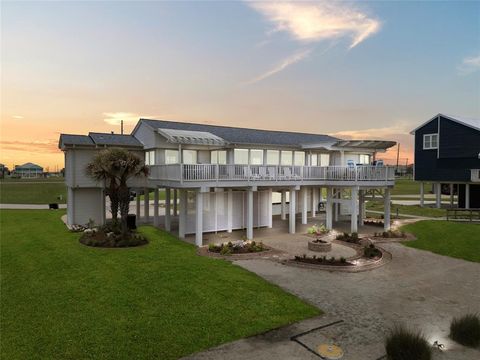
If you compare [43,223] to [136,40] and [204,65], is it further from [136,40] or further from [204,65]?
[204,65]

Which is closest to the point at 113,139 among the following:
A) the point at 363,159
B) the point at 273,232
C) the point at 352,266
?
the point at 273,232

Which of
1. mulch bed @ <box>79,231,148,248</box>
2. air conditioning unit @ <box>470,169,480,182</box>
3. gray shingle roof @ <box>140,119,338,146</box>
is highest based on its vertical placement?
gray shingle roof @ <box>140,119,338,146</box>

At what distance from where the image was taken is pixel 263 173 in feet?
67.5

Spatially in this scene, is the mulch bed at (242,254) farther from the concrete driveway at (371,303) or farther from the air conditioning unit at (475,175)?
the air conditioning unit at (475,175)

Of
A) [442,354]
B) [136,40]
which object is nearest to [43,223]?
[136,40]

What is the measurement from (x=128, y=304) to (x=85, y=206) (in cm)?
1530

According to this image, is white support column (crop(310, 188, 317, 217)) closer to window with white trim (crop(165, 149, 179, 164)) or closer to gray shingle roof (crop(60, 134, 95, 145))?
window with white trim (crop(165, 149, 179, 164))

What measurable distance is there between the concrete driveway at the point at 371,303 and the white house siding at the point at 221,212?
736 cm

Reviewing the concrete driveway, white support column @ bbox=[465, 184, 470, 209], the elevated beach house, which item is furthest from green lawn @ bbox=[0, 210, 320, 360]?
white support column @ bbox=[465, 184, 470, 209]

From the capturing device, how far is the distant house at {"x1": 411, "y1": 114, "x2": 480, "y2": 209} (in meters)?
31.4

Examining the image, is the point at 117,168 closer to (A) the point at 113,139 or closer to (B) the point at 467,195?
Result: (A) the point at 113,139

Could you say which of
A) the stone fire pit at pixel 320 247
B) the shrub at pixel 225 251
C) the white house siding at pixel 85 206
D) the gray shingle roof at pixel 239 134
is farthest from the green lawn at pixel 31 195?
the stone fire pit at pixel 320 247

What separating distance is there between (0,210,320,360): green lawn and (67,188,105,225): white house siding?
22.1 ft

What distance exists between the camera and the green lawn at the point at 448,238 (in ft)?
58.2
